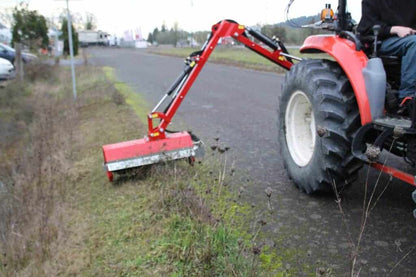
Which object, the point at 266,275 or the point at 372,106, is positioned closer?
the point at 266,275

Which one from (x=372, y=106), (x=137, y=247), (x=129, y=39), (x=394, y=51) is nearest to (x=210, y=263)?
(x=137, y=247)

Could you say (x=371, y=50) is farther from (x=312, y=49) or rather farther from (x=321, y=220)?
(x=321, y=220)

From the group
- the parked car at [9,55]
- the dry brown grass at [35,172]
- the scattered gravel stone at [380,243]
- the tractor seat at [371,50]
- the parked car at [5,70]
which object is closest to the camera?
the scattered gravel stone at [380,243]

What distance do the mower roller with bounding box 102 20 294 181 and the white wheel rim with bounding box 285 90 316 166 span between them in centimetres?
92

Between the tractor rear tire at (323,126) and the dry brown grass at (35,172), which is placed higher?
the tractor rear tire at (323,126)

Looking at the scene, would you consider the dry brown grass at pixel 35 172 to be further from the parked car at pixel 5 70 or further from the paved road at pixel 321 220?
the parked car at pixel 5 70

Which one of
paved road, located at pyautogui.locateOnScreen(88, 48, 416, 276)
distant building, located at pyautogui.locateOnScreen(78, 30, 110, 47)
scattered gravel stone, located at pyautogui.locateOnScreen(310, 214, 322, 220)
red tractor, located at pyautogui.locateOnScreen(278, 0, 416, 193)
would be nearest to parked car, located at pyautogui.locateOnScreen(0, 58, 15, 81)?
paved road, located at pyautogui.locateOnScreen(88, 48, 416, 276)

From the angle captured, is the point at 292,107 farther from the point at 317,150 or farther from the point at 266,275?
the point at 266,275

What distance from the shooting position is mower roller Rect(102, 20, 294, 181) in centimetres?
442

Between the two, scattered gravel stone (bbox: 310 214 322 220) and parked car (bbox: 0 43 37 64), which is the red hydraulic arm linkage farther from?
parked car (bbox: 0 43 37 64)

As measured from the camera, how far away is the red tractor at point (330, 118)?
3203 mm

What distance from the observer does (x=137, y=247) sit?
10.8 feet

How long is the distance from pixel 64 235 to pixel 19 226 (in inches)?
36.2

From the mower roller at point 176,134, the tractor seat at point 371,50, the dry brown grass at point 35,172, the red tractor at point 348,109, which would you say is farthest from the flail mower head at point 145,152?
the tractor seat at point 371,50
